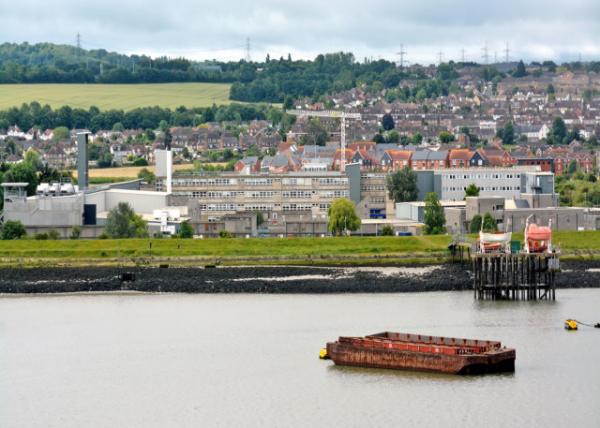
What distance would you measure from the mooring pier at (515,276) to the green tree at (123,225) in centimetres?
2467

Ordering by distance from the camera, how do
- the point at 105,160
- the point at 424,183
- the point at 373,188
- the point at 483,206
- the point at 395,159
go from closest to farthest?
the point at 483,206 < the point at 373,188 < the point at 424,183 < the point at 395,159 < the point at 105,160

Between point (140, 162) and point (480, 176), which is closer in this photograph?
point (480, 176)

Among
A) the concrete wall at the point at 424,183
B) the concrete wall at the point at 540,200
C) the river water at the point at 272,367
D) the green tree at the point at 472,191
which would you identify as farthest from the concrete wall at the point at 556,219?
the river water at the point at 272,367

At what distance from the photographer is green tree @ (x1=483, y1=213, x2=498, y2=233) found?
7878 cm

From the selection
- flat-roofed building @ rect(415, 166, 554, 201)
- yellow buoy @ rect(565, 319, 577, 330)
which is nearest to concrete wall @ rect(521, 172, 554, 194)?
flat-roofed building @ rect(415, 166, 554, 201)

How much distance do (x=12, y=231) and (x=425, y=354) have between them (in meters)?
39.8

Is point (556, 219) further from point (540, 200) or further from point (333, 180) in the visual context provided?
point (333, 180)

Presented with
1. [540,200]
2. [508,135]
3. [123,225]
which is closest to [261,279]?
[123,225]

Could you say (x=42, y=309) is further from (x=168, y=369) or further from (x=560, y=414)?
(x=560, y=414)

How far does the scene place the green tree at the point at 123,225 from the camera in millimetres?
77375

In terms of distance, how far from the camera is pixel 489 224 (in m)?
79.4

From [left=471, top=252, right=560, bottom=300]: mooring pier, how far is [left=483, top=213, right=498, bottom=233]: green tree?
808 inches

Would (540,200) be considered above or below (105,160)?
below

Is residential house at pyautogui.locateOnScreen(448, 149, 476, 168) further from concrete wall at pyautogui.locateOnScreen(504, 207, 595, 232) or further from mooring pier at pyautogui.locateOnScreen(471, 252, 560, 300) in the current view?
mooring pier at pyautogui.locateOnScreen(471, 252, 560, 300)
